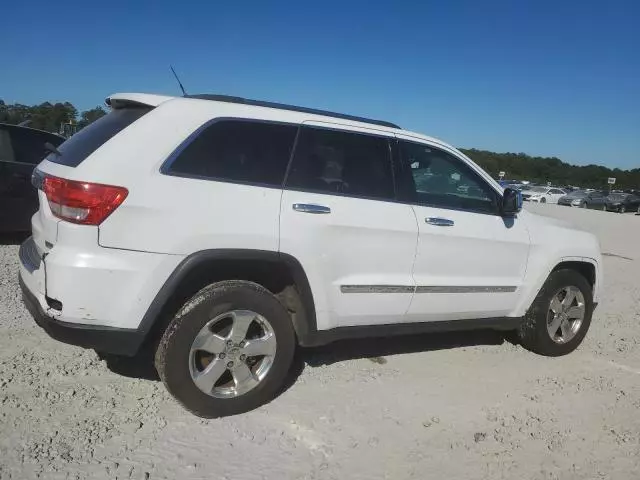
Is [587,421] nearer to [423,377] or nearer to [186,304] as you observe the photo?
[423,377]

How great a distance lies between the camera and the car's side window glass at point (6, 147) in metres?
6.83

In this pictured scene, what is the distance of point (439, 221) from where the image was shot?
3883 mm

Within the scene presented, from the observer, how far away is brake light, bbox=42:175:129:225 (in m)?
2.80

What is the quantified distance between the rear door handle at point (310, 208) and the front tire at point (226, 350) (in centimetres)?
53

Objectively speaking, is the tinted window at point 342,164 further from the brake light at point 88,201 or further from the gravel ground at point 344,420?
the gravel ground at point 344,420

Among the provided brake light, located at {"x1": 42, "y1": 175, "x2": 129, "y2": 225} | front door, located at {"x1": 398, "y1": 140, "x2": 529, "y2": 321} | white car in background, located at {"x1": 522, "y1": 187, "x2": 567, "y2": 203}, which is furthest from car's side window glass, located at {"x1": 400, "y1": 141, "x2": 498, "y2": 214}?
white car in background, located at {"x1": 522, "y1": 187, "x2": 567, "y2": 203}

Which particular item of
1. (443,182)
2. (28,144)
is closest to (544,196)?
(28,144)

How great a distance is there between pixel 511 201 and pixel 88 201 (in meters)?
3.02

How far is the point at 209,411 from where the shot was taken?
10.5 feet

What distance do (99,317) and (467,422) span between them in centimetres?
233

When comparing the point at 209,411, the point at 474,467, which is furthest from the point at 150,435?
the point at 474,467

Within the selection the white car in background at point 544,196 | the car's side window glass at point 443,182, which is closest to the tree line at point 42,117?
the car's side window glass at point 443,182

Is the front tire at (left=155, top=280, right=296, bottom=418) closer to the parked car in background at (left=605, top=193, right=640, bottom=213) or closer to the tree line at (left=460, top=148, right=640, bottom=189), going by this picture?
the parked car in background at (left=605, top=193, right=640, bottom=213)

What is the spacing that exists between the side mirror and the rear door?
0.91m
